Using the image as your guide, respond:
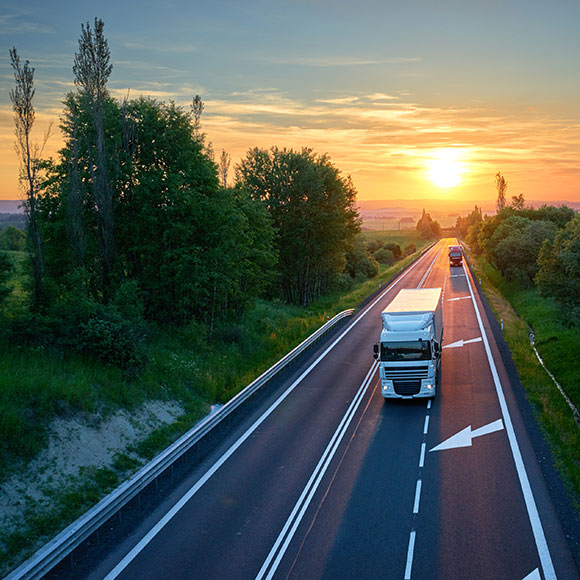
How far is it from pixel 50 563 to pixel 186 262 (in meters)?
18.2

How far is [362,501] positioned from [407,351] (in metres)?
8.86

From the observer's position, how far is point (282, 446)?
58.6ft

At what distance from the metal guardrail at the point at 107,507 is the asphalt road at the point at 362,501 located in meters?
0.71

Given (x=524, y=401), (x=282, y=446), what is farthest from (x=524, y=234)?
(x=282, y=446)

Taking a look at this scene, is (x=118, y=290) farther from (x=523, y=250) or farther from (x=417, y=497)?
(x=523, y=250)

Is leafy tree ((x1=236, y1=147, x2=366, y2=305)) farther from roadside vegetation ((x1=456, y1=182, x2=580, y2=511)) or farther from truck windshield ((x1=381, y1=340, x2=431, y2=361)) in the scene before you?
truck windshield ((x1=381, y1=340, x2=431, y2=361))

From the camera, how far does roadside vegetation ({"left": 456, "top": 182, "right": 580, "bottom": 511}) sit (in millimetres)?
19008

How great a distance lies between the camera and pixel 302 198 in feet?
175

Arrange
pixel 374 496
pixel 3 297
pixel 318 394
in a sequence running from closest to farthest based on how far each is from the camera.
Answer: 1. pixel 374 496
2. pixel 3 297
3. pixel 318 394

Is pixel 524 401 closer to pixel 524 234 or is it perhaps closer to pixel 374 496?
pixel 374 496

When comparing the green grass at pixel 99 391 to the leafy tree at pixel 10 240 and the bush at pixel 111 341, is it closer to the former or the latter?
the bush at pixel 111 341

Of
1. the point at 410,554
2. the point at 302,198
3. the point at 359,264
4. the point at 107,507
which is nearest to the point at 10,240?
the point at 302,198

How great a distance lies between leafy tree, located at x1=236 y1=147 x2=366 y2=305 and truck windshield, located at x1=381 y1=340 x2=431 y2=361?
102 ft

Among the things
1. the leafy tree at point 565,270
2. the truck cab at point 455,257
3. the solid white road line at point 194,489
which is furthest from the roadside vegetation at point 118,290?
the truck cab at point 455,257
